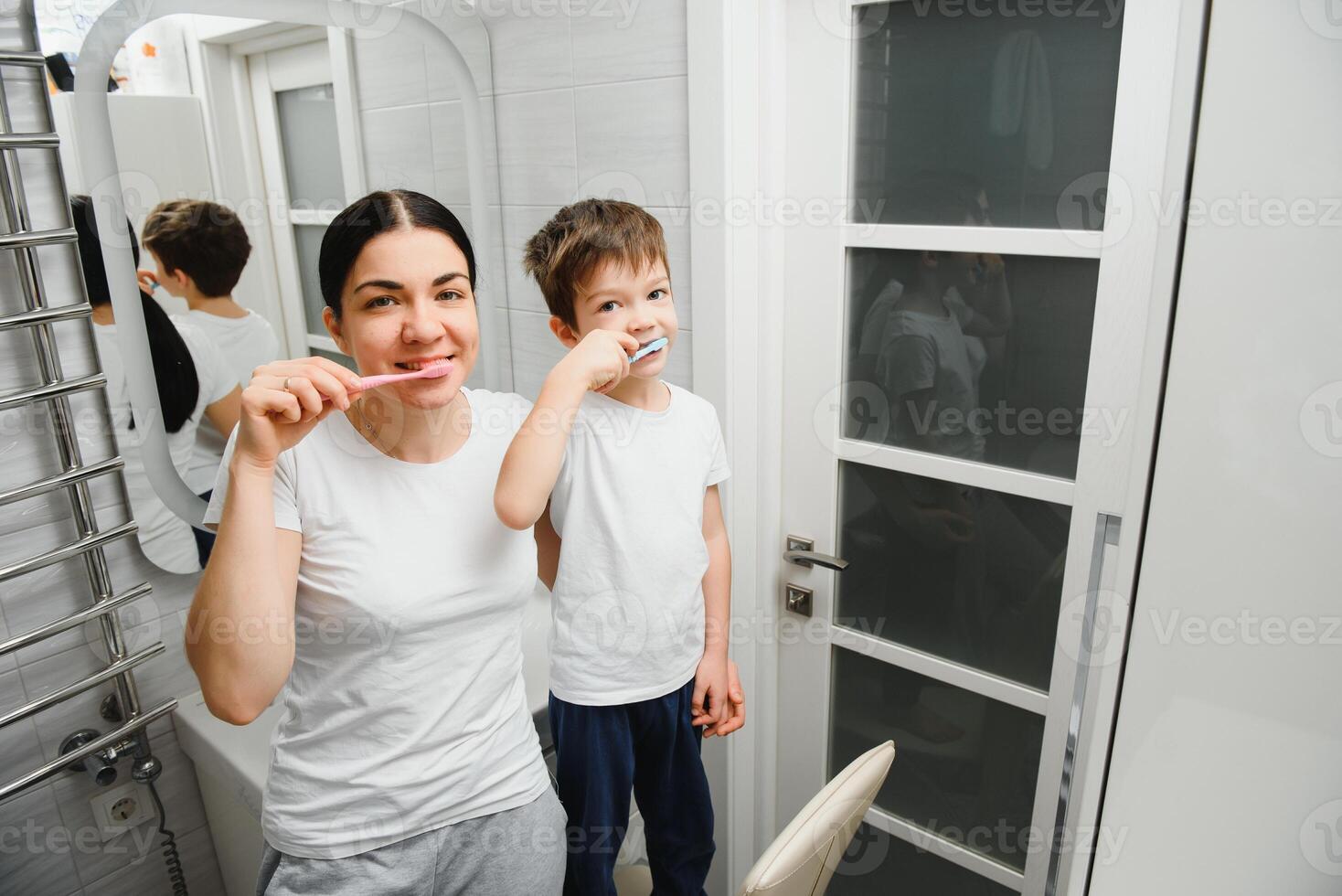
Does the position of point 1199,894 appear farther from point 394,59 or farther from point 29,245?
point 394,59

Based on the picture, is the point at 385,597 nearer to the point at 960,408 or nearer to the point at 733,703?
the point at 733,703

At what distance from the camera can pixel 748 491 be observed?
1.38 meters

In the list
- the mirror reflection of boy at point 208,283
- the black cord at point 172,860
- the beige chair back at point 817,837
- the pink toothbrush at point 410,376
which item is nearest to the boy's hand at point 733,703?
the beige chair back at point 817,837

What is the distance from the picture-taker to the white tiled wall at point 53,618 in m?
1.10

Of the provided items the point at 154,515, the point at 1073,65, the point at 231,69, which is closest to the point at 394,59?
the point at 231,69

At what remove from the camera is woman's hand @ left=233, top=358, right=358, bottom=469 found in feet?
2.29

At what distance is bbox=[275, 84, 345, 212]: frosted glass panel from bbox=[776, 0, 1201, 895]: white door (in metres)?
0.71

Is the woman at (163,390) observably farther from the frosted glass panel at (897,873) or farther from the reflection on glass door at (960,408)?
the frosted glass panel at (897,873)

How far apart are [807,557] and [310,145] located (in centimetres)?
102

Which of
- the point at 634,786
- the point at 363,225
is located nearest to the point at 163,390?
the point at 363,225

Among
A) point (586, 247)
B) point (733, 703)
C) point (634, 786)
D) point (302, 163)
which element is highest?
point (302, 163)

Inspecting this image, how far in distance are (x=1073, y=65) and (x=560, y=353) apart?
2.88 ft

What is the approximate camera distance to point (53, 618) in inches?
47.5

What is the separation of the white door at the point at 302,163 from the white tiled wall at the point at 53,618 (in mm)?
274
